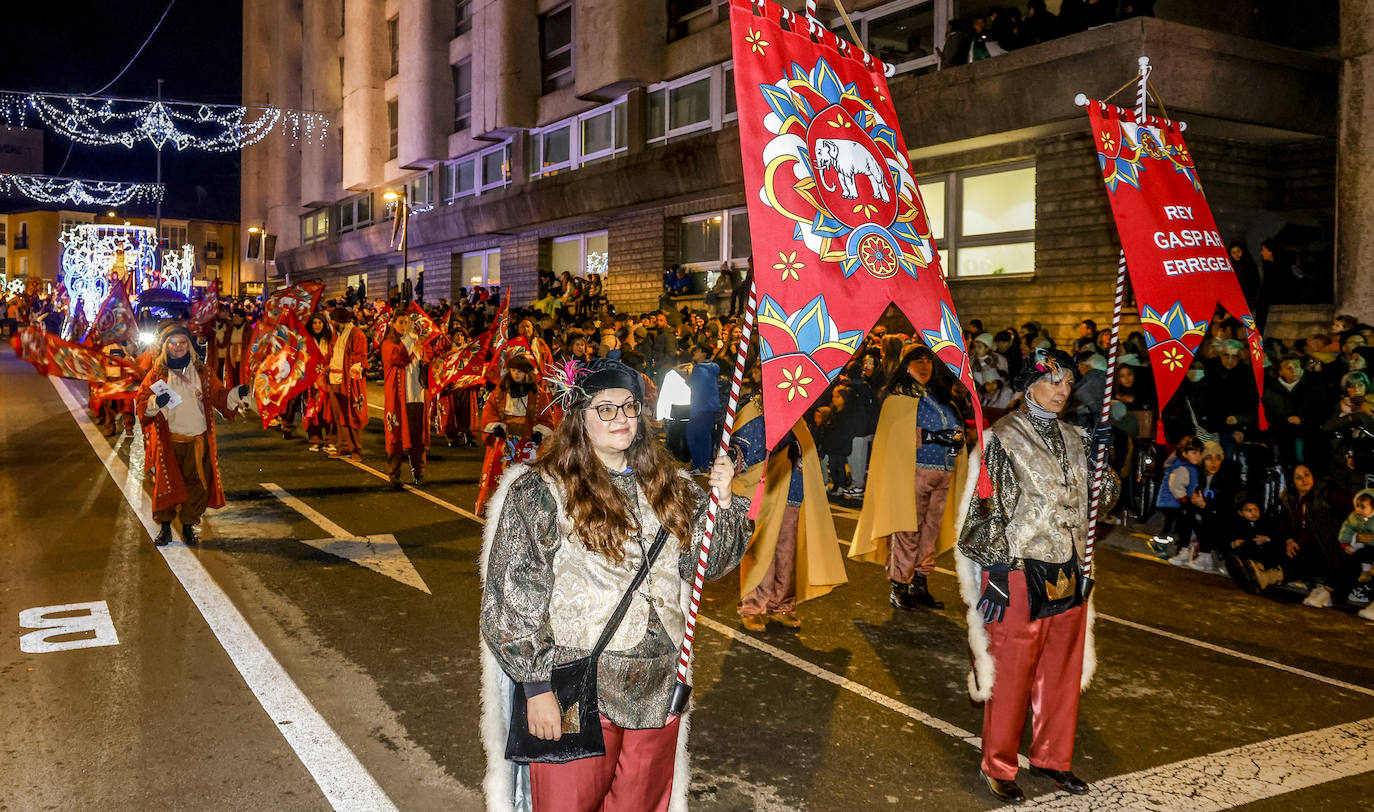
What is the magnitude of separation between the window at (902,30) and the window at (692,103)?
11.8ft

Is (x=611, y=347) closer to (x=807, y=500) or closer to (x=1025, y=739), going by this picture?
(x=807, y=500)

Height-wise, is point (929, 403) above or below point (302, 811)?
above

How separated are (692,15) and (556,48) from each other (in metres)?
7.12

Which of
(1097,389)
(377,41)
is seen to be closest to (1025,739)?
(1097,389)

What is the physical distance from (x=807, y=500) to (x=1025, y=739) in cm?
227

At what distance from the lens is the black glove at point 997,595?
174 inches

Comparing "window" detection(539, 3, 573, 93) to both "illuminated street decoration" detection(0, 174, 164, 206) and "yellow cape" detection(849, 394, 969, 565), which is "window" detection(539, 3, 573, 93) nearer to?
"illuminated street decoration" detection(0, 174, 164, 206)

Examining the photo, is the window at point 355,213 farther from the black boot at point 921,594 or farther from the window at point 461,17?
the black boot at point 921,594

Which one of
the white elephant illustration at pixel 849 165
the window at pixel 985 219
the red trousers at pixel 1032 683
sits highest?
the window at pixel 985 219

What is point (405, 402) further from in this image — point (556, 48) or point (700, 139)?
point (556, 48)

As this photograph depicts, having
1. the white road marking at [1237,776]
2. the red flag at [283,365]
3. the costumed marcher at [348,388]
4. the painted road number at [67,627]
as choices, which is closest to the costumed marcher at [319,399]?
the costumed marcher at [348,388]

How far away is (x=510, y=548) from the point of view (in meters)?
2.92

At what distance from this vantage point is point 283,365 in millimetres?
14547

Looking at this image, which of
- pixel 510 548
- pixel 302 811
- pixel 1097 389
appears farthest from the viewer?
pixel 1097 389
